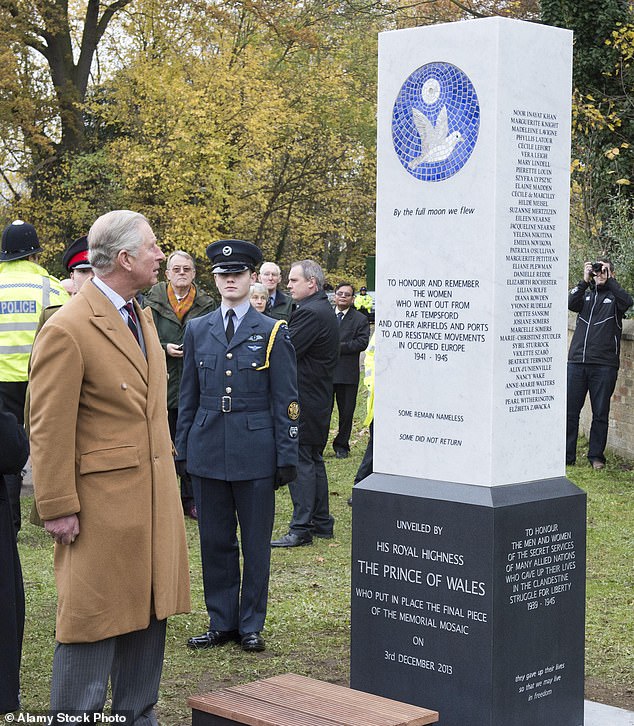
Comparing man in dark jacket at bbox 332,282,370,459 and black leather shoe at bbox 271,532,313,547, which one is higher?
man in dark jacket at bbox 332,282,370,459

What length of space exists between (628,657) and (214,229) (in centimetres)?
2455

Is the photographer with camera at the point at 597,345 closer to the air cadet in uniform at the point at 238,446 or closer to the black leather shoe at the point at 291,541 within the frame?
the black leather shoe at the point at 291,541

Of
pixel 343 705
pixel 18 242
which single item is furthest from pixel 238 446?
pixel 18 242

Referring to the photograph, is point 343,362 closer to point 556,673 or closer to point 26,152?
point 556,673

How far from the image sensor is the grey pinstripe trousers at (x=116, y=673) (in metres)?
4.35

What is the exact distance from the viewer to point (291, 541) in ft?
31.0

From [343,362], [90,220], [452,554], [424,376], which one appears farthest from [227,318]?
[90,220]

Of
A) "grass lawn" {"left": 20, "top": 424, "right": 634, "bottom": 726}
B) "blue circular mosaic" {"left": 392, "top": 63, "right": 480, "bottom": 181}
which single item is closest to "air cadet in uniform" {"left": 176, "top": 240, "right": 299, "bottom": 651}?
"grass lawn" {"left": 20, "top": 424, "right": 634, "bottom": 726}

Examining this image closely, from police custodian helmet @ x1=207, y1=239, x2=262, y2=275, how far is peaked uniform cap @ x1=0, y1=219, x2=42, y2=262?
100 inches

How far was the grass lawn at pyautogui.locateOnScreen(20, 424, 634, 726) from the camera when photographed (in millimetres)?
6027

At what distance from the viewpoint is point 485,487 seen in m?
4.96

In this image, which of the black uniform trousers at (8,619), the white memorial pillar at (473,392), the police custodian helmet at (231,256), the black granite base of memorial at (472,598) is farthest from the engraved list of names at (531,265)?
the black uniform trousers at (8,619)

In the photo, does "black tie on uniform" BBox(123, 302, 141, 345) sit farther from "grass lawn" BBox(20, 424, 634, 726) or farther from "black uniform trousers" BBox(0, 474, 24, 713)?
"grass lawn" BBox(20, 424, 634, 726)

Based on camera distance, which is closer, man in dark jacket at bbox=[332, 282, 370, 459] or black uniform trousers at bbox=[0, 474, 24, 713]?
black uniform trousers at bbox=[0, 474, 24, 713]
